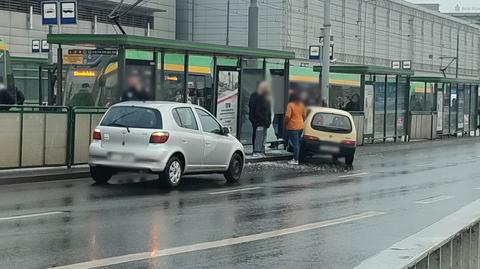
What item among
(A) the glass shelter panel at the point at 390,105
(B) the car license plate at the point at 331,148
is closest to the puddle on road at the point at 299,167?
(B) the car license plate at the point at 331,148

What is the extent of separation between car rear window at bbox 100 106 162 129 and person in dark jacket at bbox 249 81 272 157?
23.9ft

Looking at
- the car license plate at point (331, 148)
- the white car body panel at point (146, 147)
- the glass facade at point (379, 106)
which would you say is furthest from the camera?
the glass facade at point (379, 106)

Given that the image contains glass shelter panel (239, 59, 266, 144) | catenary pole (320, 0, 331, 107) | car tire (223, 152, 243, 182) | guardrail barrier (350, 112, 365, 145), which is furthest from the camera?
guardrail barrier (350, 112, 365, 145)

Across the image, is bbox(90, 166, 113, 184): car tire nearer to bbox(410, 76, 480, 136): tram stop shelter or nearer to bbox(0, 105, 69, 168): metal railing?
bbox(0, 105, 69, 168): metal railing

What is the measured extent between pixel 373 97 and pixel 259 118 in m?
10.5

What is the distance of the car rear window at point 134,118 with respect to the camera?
13945 millimetres

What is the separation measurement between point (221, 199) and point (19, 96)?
13.6 meters

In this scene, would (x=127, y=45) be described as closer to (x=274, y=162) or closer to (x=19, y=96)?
(x=274, y=162)

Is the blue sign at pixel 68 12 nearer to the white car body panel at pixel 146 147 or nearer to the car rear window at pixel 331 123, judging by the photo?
the car rear window at pixel 331 123

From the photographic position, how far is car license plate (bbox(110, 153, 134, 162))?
13842 millimetres

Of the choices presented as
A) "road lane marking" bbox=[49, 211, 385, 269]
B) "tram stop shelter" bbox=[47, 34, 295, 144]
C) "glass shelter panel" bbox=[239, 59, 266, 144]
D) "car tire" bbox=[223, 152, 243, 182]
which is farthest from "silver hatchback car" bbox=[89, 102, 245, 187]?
"glass shelter panel" bbox=[239, 59, 266, 144]

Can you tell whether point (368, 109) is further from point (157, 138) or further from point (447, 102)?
point (157, 138)

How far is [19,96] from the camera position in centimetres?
2434

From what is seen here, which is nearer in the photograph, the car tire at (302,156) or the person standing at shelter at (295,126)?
the person standing at shelter at (295,126)
